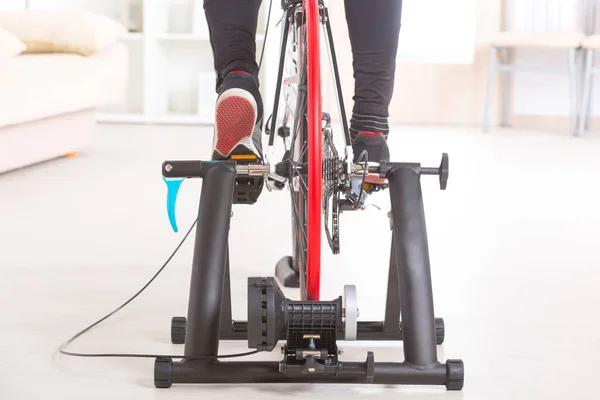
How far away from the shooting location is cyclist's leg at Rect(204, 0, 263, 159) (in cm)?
139

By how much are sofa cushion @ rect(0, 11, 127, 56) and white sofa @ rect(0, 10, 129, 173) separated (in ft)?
0.13

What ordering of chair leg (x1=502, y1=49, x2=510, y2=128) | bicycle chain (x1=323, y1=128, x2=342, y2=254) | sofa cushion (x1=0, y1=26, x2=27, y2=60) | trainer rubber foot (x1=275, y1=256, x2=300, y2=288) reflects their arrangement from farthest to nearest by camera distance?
1. chair leg (x1=502, y1=49, x2=510, y2=128)
2. sofa cushion (x1=0, y1=26, x2=27, y2=60)
3. trainer rubber foot (x1=275, y1=256, x2=300, y2=288)
4. bicycle chain (x1=323, y1=128, x2=342, y2=254)

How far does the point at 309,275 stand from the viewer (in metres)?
1.22

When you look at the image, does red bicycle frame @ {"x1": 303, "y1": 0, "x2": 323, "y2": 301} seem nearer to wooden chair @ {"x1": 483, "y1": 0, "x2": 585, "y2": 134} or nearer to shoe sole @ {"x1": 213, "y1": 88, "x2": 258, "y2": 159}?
shoe sole @ {"x1": 213, "y1": 88, "x2": 258, "y2": 159}

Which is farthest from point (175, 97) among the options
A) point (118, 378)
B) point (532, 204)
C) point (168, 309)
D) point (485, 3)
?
point (118, 378)

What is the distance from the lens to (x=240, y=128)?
4.57 feet

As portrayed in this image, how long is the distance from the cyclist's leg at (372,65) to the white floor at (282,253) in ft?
1.07

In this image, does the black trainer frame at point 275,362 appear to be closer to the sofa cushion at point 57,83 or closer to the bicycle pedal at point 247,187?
the bicycle pedal at point 247,187

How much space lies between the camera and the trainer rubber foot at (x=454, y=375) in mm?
1220

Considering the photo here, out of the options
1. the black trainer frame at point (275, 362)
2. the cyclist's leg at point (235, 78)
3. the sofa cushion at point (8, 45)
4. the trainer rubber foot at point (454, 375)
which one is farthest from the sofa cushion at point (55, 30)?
the trainer rubber foot at point (454, 375)

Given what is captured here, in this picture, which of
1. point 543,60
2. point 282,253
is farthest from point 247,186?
point 543,60

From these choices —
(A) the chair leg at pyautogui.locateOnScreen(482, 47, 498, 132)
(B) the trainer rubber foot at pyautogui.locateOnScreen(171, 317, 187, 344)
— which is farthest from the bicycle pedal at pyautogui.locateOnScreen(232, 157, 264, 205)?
(A) the chair leg at pyautogui.locateOnScreen(482, 47, 498, 132)

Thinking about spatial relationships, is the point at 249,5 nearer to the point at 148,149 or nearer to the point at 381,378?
the point at 381,378

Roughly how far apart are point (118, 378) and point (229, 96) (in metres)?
0.44
